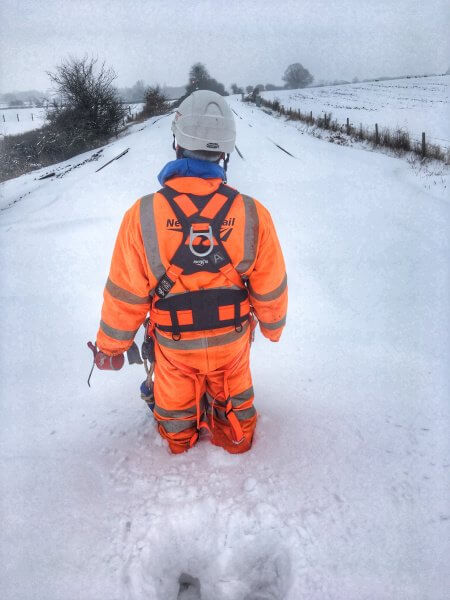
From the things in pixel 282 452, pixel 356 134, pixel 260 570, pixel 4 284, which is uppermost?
pixel 356 134

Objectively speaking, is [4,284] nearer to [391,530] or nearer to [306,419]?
[306,419]

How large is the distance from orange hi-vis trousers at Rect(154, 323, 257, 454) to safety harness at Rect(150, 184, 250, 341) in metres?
0.10

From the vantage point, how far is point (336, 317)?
3.39 meters

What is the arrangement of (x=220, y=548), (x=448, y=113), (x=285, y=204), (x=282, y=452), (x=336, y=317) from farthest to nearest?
(x=448, y=113), (x=285, y=204), (x=336, y=317), (x=282, y=452), (x=220, y=548)

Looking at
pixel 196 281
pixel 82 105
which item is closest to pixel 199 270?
pixel 196 281

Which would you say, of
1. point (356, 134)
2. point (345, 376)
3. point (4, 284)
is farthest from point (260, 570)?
point (356, 134)

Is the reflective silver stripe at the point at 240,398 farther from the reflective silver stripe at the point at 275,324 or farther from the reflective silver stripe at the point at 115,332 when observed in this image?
the reflective silver stripe at the point at 115,332

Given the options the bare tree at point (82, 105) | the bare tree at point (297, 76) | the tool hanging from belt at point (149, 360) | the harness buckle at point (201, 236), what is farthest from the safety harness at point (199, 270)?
the bare tree at point (297, 76)

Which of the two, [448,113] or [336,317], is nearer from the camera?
[336,317]

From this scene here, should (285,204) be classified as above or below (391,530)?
above

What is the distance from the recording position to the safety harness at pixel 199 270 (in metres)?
1.75

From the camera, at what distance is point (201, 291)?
1883mm

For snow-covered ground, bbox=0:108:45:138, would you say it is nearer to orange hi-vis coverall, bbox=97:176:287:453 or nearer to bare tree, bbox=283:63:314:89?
orange hi-vis coverall, bbox=97:176:287:453

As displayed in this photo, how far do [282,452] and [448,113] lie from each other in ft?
64.2
